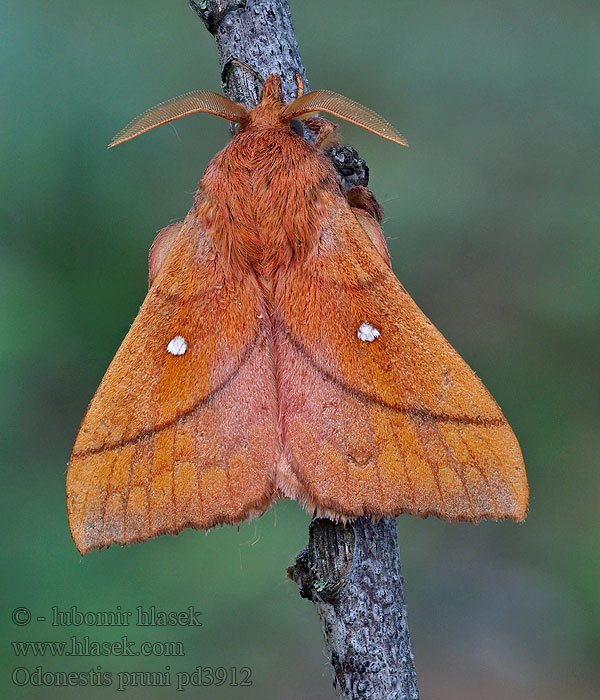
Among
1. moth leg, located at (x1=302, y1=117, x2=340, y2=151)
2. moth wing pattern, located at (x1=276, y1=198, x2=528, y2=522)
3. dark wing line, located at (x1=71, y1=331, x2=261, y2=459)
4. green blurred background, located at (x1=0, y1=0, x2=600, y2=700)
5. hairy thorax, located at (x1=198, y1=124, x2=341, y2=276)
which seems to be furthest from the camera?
green blurred background, located at (x1=0, y1=0, x2=600, y2=700)

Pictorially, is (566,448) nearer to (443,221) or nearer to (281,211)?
(443,221)

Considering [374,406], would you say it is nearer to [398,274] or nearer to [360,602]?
[360,602]

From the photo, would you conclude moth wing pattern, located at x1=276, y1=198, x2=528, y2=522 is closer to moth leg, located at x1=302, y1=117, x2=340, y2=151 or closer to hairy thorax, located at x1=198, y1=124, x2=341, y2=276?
hairy thorax, located at x1=198, y1=124, x2=341, y2=276

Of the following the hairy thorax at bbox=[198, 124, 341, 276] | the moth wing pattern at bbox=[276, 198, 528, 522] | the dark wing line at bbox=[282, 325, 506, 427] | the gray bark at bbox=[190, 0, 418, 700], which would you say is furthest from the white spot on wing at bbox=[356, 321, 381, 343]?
the gray bark at bbox=[190, 0, 418, 700]

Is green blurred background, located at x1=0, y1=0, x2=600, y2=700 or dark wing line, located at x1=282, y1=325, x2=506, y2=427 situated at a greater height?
green blurred background, located at x1=0, y1=0, x2=600, y2=700

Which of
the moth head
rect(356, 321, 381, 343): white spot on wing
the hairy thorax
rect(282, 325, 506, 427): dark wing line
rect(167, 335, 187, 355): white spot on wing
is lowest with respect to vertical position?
rect(282, 325, 506, 427): dark wing line

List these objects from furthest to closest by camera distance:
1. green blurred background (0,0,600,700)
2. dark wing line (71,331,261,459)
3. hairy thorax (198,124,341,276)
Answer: green blurred background (0,0,600,700) < hairy thorax (198,124,341,276) < dark wing line (71,331,261,459)

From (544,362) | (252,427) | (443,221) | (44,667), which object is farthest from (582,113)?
(44,667)

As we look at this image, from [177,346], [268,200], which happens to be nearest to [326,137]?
[268,200]
